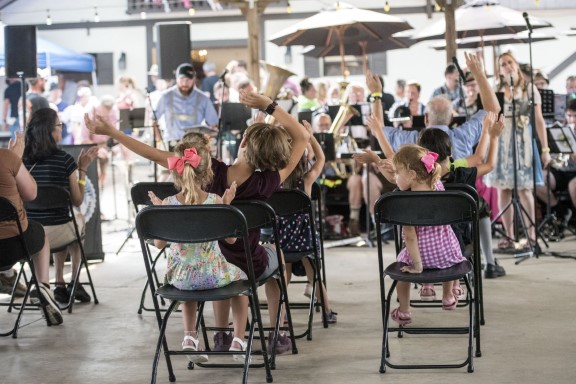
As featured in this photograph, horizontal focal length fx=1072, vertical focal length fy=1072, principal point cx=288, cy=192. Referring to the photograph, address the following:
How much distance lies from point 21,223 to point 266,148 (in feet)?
6.28

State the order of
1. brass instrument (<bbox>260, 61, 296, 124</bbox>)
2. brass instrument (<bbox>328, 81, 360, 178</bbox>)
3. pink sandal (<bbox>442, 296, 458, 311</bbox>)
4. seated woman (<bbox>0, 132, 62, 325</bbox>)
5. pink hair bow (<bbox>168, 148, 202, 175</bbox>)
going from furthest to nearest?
brass instrument (<bbox>260, 61, 296, 124</bbox>) < brass instrument (<bbox>328, 81, 360, 178</bbox>) < seated woman (<bbox>0, 132, 62, 325</bbox>) < pink sandal (<bbox>442, 296, 458, 311</bbox>) < pink hair bow (<bbox>168, 148, 202, 175</bbox>)

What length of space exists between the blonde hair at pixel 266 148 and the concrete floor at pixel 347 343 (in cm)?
103

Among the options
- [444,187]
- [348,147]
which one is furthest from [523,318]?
[348,147]

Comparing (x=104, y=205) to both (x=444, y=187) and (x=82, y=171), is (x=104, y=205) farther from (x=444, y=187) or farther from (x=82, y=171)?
(x=444, y=187)

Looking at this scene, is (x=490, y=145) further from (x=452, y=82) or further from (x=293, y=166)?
(x=452, y=82)

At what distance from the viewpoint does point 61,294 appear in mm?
7484

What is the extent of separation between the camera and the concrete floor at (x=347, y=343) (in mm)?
5219

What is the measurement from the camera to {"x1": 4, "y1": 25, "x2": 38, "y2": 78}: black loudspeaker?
10.7 m

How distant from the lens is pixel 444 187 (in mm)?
5918

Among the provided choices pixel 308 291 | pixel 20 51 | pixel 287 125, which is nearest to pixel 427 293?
pixel 308 291

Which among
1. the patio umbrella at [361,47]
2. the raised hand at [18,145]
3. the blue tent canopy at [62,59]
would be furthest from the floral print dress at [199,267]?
the blue tent canopy at [62,59]

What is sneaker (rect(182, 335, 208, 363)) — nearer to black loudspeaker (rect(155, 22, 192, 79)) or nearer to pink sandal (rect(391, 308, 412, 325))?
pink sandal (rect(391, 308, 412, 325))

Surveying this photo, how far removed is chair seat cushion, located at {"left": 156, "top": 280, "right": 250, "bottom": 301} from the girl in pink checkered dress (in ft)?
3.08

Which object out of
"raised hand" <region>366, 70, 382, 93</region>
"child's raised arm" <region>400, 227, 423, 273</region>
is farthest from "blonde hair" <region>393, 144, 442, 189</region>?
"raised hand" <region>366, 70, 382, 93</region>
